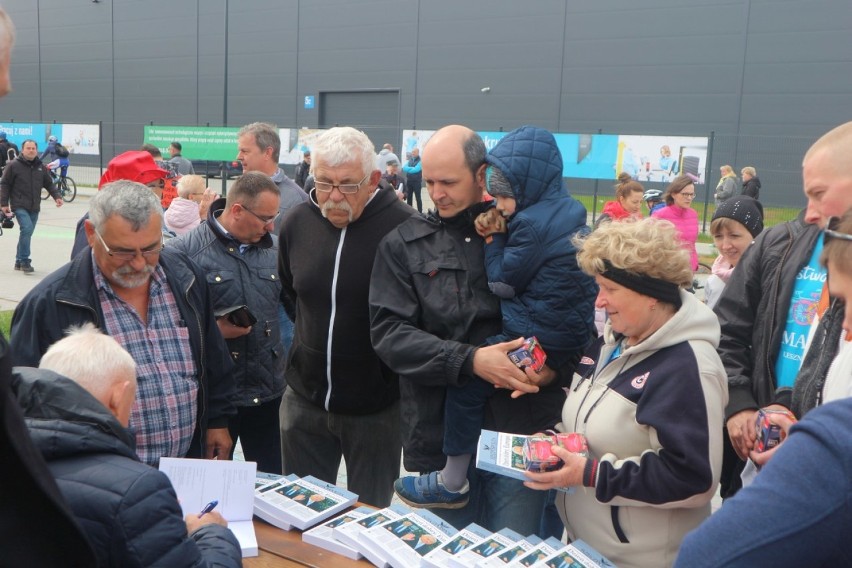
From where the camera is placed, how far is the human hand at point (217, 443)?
2.94 m

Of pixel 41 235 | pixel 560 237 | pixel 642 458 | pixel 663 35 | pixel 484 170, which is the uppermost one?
pixel 663 35

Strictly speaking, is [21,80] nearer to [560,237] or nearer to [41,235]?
[41,235]

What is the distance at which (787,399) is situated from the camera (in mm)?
2412

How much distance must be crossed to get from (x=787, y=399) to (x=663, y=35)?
23.7 m

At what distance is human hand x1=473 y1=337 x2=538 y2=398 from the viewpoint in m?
2.49

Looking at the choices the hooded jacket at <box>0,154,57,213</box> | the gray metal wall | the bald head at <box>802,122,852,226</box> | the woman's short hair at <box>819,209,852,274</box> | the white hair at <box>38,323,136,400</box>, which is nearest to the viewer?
the woman's short hair at <box>819,209,852,274</box>

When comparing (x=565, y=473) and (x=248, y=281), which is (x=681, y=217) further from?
(x=565, y=473)

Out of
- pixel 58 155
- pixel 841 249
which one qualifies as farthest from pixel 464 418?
pixel 58 155

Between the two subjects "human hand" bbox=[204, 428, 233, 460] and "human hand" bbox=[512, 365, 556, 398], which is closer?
"human hand" bbox=[512, 365, 556, 398]

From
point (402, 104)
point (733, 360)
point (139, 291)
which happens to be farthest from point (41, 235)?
point (402, 104)

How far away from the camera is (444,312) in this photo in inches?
105

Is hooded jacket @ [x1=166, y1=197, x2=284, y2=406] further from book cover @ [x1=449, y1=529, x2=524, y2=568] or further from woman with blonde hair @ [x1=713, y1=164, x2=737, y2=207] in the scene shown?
woman with blonde hair @ [x1=713, y1=164, x2=737, y2=207]

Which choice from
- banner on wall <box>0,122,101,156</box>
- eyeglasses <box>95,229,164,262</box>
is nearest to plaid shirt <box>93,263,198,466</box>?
eyeglasses <box>95,229,164,262</box>

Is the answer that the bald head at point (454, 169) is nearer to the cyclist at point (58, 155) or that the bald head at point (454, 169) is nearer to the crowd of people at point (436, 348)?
the crowd of people at point (436, 348)
